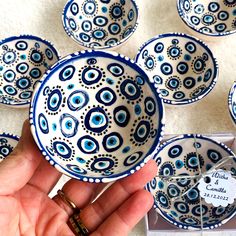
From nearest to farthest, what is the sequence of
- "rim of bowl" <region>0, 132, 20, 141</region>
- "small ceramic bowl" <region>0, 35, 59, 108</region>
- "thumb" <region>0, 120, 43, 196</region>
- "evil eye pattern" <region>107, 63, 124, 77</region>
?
"thumb" <region>0, 120, 43, 196</region> < "evil eye pattern" <region>107, 63, 124, 77</region> < "rim of bowl" <region>0, 132, 20, 141</region> < "small ceramic bowl" <region>0, 35, 59, 108</region>

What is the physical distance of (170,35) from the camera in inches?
34.3

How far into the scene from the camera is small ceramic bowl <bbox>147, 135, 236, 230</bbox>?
0.68m

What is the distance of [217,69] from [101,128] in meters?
0.30

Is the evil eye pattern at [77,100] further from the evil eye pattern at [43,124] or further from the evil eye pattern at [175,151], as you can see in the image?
the evil eye pattern at [175,151]

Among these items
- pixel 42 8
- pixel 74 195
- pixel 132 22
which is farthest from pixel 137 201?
pixel 42 8

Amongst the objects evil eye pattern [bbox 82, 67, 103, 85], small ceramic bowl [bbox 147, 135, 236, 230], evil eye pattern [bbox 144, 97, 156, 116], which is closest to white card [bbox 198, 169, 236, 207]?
small ceramic bowl [bbox 147, 135, 236, 230]

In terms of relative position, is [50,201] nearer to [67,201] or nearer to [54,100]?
[67,201]

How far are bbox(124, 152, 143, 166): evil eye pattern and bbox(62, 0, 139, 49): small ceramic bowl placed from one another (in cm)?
39

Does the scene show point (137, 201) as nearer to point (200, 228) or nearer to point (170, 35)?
point (200, 228)

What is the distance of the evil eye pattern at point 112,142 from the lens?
2.12 ft

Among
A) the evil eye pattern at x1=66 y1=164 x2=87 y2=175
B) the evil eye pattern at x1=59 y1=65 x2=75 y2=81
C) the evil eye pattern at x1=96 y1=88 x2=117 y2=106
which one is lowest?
the evil eye pattern at x1=66 y1=164 x2=87 y2=175

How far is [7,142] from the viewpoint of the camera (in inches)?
30.0

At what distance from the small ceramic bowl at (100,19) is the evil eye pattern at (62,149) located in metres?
0.35

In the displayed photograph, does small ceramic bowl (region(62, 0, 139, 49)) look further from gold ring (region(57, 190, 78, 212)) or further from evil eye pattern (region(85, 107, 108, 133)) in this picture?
gold ring (region(57, 190, 78, 212))
